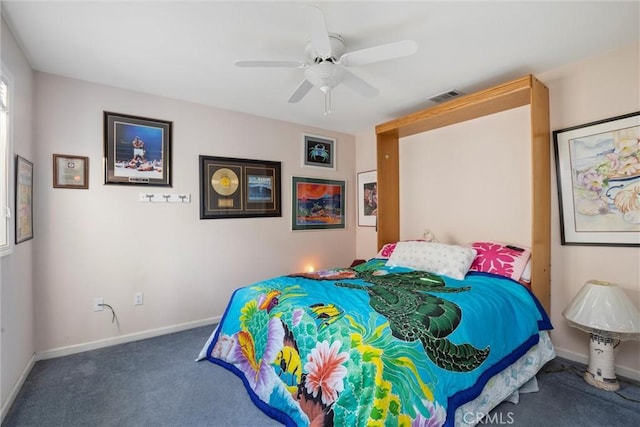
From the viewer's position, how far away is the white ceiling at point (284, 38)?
1.75m

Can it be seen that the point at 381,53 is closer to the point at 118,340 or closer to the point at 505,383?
the point at 505,383

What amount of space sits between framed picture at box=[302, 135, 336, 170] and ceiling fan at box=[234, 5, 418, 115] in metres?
1.66

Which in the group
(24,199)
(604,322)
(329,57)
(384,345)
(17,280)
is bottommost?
(604,322)

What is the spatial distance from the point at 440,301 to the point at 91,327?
9.76ft

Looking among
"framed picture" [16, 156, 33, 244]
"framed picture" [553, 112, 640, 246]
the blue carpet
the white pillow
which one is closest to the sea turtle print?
the white pillow

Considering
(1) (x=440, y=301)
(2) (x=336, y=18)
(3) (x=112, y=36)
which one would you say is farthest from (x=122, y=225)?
(1) (x=440, y=301)

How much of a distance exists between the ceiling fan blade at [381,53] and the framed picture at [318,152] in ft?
7.00

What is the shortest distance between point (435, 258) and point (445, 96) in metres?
1.64

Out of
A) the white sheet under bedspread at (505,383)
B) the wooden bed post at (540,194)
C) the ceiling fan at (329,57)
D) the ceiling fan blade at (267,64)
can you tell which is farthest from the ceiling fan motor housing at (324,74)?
the white sheet under bedspread at (505,383)

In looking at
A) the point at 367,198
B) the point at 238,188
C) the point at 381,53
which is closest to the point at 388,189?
the point at 367,198

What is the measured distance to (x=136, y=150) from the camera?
2871mm

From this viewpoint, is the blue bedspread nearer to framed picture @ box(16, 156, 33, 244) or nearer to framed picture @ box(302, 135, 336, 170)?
framed picture @ box(16, 156, 33, 244)

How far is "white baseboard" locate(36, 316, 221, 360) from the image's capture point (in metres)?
2.51

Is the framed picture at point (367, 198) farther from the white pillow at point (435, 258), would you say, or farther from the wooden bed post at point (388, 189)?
the white pillow at point (435, 258)
